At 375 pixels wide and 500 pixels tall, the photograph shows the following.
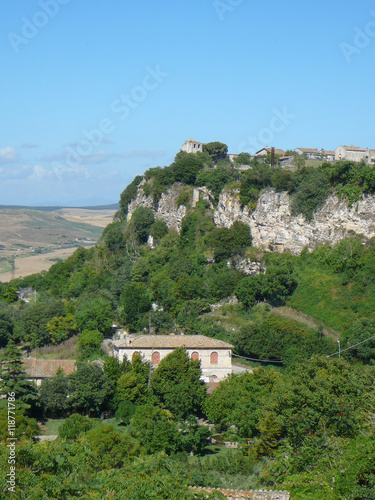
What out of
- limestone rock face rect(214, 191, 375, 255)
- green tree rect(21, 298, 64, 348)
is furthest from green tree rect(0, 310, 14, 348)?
limestone rock face rect(214, 191, 375, 255)

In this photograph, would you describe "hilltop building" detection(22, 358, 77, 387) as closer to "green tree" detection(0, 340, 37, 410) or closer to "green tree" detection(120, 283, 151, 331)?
"green tree" detection(0, 340, 37, 410)

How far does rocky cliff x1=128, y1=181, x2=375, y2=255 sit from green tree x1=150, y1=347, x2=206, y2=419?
572 inches

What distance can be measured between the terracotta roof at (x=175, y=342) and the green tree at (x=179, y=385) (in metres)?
1.66

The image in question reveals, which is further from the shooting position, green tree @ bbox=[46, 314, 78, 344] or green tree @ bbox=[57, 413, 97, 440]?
green tree @ bbox=[46, 314, 78, 344]

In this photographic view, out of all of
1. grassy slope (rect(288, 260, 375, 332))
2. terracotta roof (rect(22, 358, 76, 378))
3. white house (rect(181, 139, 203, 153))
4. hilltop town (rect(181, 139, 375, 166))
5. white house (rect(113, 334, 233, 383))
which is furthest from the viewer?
white house (rect(181, 139, 203, 153))

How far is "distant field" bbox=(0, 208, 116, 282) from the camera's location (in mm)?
100637

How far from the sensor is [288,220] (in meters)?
46.5

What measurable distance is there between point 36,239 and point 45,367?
11860 cm

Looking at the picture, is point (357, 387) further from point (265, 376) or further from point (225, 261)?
point (225, 261)

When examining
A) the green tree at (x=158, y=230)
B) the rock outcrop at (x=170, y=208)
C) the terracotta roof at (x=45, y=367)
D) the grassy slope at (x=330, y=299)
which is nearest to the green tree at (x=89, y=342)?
the terracotta roof at (x=45, y=367)

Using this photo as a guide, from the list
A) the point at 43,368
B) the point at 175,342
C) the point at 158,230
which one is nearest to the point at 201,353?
the point at 175,342

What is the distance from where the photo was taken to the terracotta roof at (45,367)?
116 feet

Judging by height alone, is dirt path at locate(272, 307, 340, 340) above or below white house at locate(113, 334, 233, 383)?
above

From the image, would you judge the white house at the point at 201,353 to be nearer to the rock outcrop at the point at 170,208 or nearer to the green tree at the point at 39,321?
the green tree at the point at 39,321
